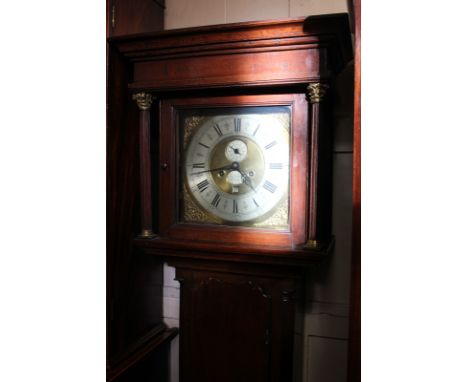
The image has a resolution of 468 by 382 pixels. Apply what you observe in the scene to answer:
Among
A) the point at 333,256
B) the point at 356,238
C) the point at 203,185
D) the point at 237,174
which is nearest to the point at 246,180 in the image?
the point at 237,174

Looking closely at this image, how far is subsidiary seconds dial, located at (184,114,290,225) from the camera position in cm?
106

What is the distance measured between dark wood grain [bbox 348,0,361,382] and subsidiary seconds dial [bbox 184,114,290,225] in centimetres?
55

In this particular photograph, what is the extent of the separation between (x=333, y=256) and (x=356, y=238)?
0.77m

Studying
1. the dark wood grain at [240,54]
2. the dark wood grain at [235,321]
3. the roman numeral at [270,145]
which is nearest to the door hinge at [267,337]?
the dark wood grain at [235,321]

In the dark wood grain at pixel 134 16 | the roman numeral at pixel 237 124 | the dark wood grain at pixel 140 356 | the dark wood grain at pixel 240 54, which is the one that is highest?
the dark wood grain at pixel 134 16

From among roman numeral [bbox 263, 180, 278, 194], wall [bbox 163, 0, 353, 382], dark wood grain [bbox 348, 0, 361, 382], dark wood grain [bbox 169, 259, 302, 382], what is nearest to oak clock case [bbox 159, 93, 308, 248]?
roman numeral [bbox 263, 180, 278, 194]

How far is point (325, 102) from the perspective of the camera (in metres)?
1.02

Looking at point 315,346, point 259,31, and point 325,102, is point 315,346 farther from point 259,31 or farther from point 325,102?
point 259,31

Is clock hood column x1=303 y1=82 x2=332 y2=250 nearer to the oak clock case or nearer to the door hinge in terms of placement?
the oak clock case

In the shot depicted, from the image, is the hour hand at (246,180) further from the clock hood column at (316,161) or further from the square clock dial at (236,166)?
the clock hood column at (316,161)

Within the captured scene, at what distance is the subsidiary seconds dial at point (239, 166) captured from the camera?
106cm

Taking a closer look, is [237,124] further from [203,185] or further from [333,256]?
[333,256]

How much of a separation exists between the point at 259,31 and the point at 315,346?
3.35 feet

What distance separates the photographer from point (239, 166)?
110cm
